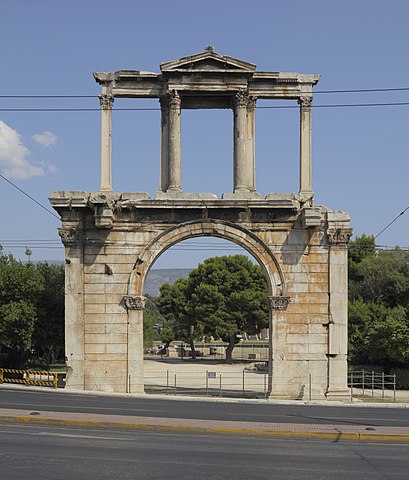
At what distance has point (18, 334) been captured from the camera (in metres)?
31.7

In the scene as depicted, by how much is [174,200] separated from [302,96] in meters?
6.21

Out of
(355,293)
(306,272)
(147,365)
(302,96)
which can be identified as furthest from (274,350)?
(147,365)

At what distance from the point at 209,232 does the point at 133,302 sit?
3.74 metres

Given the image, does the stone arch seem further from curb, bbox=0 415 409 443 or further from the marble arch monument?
curb, bbox=0 415 409 443

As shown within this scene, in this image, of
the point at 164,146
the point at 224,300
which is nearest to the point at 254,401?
the point at 164,146

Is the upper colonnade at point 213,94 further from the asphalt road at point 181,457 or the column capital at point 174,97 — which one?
the asphalt road at point 181,457

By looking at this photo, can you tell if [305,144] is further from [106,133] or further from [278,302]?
[106,133]

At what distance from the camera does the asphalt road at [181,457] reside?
38.9ft

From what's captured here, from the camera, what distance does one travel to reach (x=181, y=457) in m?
13.3

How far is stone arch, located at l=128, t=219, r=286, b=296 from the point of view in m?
26.0

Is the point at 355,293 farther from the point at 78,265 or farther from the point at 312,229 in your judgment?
the point at 78,265

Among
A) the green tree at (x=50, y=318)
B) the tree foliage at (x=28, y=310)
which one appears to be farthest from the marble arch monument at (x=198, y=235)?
the green tree at (x=50, y=318)

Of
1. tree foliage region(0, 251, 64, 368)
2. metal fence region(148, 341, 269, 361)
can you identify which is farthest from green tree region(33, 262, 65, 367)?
metal fence region(148, 341, 269, 361)

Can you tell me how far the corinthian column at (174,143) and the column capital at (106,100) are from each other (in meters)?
2.24
